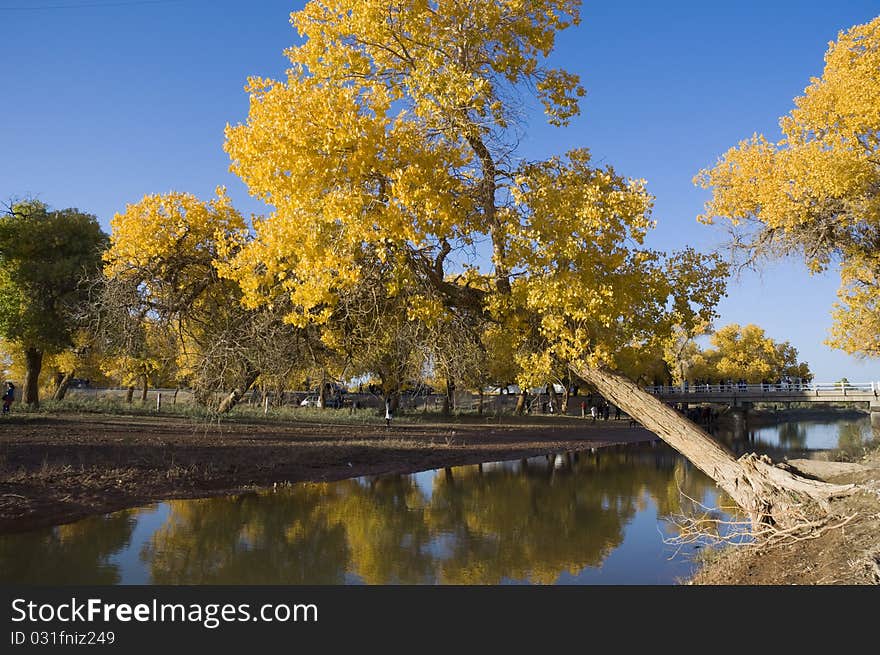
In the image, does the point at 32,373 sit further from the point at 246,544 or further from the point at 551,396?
the point at 246,544

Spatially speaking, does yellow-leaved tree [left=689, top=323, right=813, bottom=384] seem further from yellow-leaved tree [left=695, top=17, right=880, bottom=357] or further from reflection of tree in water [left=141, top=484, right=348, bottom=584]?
reflection of tree in water [left=141, top=484, right=348, bottom=584]

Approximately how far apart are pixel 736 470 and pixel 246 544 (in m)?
7.41

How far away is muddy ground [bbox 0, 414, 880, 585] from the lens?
6953 mm

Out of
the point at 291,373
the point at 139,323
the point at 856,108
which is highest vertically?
the point at 856,108

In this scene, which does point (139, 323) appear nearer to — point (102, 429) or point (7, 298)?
point (102, 429)

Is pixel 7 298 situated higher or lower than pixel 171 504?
higher

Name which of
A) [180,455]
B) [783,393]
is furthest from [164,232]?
[783,393]

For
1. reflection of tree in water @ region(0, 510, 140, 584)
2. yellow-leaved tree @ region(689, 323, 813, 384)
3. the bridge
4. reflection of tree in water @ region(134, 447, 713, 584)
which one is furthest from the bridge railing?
reflection of tree in water @ region(0, 510, 140, 584)

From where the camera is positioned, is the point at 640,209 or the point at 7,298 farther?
the point at 7,298

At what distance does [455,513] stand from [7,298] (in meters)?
22.5

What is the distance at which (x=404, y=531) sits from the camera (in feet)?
34.8

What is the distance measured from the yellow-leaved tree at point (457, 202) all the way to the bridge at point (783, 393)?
127 feet
